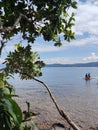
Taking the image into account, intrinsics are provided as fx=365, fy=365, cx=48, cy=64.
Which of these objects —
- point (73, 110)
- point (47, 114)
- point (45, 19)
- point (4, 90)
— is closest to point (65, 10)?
point (45, 19)

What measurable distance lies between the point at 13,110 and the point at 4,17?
2.32 meters

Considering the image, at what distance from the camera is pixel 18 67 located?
8.02 m

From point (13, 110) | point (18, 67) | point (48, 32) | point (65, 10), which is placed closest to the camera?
point (13, 110)

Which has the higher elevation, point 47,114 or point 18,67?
point 18,67

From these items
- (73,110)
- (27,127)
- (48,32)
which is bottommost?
(73,110)

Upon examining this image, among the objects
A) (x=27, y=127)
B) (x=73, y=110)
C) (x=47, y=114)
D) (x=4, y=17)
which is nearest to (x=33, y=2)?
(x=4, y=17)

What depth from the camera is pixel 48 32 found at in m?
6.11

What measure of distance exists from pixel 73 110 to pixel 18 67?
2381cm

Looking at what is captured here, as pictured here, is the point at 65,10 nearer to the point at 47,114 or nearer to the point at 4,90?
the point at 4,90

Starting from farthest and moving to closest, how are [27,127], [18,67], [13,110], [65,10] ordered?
[18,67] → [65,10] → [27,127] → [13,110]

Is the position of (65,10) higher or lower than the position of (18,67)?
higher

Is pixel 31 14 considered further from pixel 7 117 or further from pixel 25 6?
pixel 7 117

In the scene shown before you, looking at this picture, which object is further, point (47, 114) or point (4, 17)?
point (47, 114)

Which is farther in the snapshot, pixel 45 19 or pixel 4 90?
pixel 45 19
